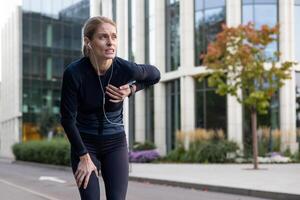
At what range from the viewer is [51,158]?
1138 inches

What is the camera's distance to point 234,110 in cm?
2750

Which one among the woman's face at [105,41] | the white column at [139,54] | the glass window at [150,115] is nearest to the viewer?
the woman's face at [105,41]

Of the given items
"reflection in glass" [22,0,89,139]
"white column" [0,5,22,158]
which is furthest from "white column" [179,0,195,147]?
"white column" [0,5,22,158]

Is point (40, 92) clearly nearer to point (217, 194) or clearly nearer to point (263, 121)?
point (263, 121)

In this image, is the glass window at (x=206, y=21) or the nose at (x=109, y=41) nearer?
the nose at (x=109, y=41)

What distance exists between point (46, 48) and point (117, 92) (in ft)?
173

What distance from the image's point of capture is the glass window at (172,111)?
3118 cm

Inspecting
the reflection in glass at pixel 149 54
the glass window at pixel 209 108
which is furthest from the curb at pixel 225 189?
the reflection in glass at pixel 149 54

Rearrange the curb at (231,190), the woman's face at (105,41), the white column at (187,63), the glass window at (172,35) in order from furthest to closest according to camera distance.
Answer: the glass window at (172,35) → the white column at (187,63) → the curb at (231,190) → the woman's face at (105,41)

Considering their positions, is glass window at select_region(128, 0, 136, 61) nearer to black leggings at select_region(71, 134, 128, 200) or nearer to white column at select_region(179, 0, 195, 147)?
white column at select_region(179, 0, 195, 147)

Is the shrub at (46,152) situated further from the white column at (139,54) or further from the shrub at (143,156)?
the white column at (139,54)

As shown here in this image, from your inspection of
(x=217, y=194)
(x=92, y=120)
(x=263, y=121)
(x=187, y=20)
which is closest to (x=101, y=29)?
(x=92, y=120)

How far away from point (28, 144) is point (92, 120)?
33.4 metres

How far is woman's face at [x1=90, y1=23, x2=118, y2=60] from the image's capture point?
3.29 meters
